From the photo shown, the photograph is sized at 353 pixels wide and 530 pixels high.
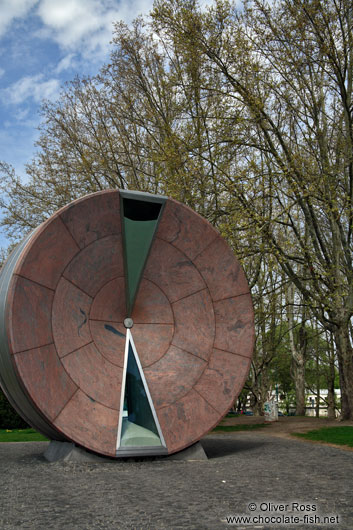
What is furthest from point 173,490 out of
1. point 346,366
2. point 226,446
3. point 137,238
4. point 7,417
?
point 7,417

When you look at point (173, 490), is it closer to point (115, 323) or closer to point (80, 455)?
point (80, 455)

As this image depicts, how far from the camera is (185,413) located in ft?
35.8

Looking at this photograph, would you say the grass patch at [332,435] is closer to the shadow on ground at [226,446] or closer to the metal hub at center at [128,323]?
the shadow on ground at [226,446]

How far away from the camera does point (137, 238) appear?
11.2 m

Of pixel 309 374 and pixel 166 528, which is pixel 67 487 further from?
A: pixel 309 374

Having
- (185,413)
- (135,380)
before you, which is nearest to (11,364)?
(135,380)

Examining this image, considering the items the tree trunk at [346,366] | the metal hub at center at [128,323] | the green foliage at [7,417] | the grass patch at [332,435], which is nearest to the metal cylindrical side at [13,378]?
the metal hub at center at [128,323]

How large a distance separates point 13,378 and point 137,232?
3574 mm

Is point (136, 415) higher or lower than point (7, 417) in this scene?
higher

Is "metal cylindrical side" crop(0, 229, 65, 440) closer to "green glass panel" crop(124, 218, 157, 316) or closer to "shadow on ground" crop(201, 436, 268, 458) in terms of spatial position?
"green glass panel" crop(124, 218, 157, 316)

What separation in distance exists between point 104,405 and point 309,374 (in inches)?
1437

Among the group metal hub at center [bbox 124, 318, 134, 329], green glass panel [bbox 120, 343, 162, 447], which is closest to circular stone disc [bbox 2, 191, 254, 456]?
metal hub at center [bbox 124, 318, 134, 329]

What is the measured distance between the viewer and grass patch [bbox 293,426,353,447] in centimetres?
1342

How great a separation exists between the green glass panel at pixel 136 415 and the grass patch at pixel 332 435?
16.1 feet
